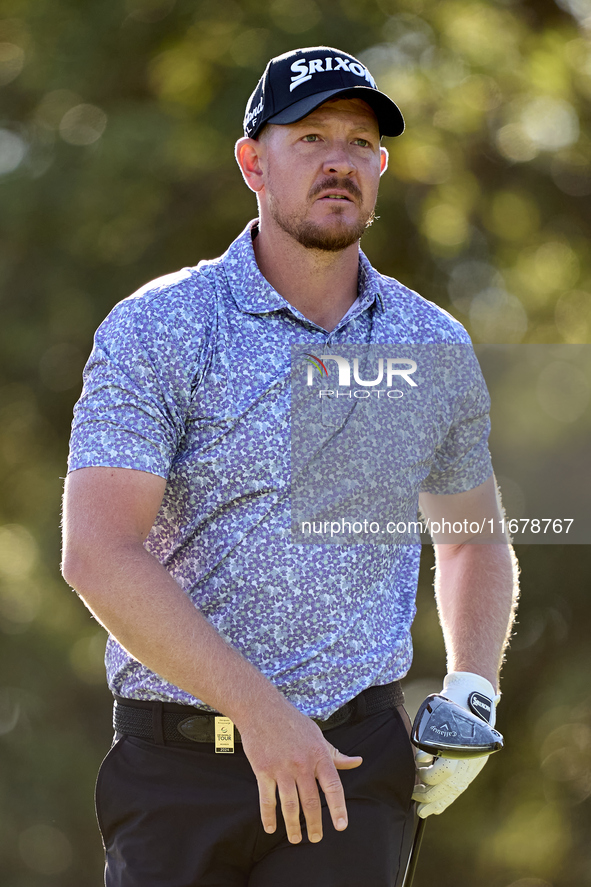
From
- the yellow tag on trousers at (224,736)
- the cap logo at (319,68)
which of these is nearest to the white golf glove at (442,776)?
the yellow tag on trousers at (224,736)

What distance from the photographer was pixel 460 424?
87.1 inches

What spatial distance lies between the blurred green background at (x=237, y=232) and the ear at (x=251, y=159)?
3.63 m

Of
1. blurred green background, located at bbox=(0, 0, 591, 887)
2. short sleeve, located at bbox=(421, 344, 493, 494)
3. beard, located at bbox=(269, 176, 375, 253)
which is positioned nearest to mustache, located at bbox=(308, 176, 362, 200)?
beard, located at bbox=(269, 176, 375, 253)

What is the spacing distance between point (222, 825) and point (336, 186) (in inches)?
46.7

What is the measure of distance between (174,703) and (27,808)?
4.99 m

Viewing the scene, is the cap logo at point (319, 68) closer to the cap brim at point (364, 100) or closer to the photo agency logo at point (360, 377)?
the cap brim at point (364, 100)

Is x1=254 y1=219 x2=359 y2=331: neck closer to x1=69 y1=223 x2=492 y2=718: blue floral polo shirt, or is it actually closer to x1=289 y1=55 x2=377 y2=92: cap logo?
x1=69 y1=223 x2=492 y2=718: blue floral polo shirt

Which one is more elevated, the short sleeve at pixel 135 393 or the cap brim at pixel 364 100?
the cap brim at pixel 364 100

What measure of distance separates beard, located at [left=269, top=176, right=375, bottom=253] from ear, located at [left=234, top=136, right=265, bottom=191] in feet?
0.47

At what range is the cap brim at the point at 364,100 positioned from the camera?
6.77 ft

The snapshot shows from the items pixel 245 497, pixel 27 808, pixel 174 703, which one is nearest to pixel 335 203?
pixel 245 497

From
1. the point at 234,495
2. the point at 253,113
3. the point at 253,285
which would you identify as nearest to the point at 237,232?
the point at 253,113

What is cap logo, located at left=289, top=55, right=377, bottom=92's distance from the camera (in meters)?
2.11

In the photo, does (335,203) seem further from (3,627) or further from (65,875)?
(65,875)
